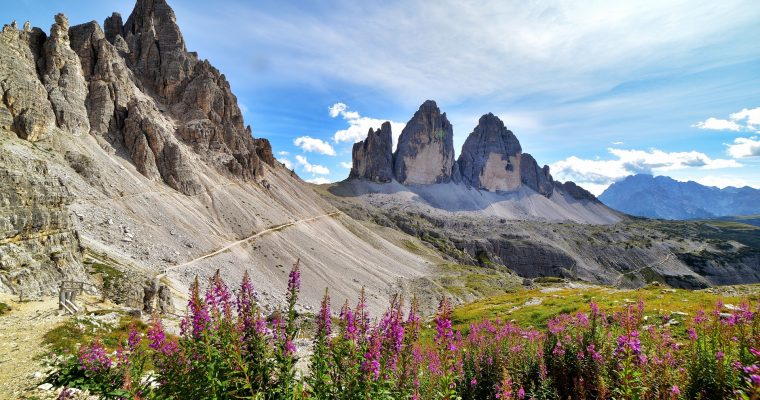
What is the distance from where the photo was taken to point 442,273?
348 feet

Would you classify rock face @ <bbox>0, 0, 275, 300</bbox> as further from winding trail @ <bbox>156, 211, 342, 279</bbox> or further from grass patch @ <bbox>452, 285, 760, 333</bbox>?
grass patch @ <bbox>452, 285, 760, 333</bbox>

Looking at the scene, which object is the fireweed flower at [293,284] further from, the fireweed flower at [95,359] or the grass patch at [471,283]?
the grass patch at [471,283]

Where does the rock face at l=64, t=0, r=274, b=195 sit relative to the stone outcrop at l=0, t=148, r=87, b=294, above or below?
above

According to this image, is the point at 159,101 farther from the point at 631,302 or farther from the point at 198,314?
the point at 631,302

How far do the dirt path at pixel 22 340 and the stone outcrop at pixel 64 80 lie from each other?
5737cm

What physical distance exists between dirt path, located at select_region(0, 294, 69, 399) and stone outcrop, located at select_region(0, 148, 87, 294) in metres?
2.85

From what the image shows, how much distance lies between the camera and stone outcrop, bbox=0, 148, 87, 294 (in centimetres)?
→ 2423

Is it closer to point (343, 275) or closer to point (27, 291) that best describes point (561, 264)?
point (343, 275)

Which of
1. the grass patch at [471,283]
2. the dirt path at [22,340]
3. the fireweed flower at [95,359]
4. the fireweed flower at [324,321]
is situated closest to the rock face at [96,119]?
the dirt path at [22,340]

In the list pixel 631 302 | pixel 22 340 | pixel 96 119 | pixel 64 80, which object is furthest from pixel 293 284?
pixel 64 80

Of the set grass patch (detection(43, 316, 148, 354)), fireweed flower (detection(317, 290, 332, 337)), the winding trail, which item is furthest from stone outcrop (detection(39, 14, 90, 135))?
fireweed flower (detection(317, 290, 332, 337))

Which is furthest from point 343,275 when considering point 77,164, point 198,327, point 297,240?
point 198,327

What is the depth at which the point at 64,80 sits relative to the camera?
2712 inches

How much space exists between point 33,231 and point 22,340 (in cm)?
1477
